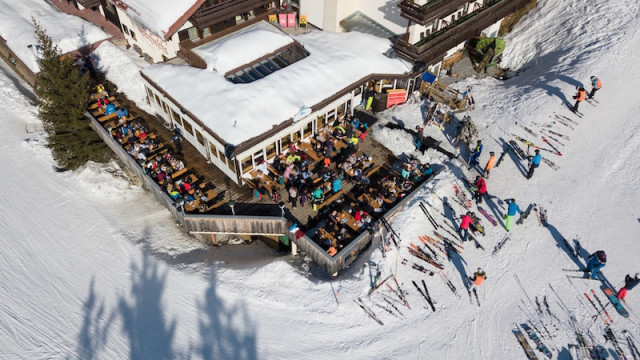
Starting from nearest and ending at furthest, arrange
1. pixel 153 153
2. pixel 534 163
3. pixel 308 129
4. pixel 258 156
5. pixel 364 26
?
pixel 258 156, pixel 534 163, pixel 153 153, pixel 308 129, pixel 364 26

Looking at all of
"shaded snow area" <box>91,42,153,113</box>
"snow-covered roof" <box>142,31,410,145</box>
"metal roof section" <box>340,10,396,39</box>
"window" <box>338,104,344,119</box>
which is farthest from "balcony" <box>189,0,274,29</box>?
"window" <box>338,104,344,119</box>

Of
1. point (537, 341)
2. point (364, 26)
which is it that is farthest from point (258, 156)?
point (537, 341)

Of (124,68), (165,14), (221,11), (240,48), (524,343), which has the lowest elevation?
(524,343)

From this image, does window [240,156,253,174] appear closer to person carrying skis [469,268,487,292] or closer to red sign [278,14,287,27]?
person carrying skis [469,268,487,292]

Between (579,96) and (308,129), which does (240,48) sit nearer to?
(308,129)

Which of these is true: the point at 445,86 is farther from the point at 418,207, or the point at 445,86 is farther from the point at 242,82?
the point at 242,82

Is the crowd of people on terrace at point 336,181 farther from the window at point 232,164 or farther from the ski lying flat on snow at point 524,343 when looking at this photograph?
the ski lying flat on snow at point 524,343
